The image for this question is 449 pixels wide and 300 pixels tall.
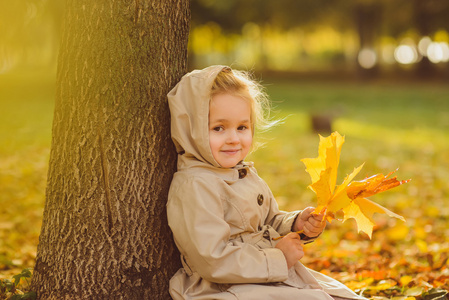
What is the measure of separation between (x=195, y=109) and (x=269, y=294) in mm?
941

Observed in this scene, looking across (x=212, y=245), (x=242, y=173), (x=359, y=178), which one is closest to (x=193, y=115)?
(x=242, y=173)

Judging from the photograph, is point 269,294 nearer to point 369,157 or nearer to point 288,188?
point 288,188

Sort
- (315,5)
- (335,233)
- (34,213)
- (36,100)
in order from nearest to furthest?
(335,233) < (34,213) < (36,100) < (315,5)

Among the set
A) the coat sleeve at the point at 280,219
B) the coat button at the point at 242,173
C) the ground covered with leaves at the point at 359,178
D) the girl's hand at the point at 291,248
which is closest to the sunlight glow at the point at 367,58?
the ground covered with leaves at the point at 359,178

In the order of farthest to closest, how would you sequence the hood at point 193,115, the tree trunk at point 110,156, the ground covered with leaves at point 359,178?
1. the ground covered with leaves at point 359,178
2. the tree trunk at point 110,156
3. the hood at point 193,115

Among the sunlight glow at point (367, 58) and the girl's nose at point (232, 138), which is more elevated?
the sunlight glow at point (367, 58)

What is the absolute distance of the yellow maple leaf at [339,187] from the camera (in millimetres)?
2334

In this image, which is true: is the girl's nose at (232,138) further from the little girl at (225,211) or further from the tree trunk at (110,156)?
the tree trunk at (110,156)

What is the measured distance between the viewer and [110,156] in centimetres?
262

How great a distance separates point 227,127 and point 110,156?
0.61 meters

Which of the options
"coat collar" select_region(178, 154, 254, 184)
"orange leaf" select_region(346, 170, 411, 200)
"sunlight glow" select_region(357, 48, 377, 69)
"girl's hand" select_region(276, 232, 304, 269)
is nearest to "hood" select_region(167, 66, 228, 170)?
"coat collar" select_region(178, 154, 254, 184)

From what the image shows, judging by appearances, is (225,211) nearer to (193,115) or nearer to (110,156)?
(193,115)

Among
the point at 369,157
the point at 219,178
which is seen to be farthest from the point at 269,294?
the point at 369,157

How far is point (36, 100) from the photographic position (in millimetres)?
19391
